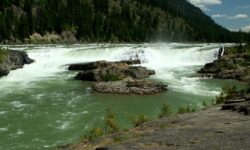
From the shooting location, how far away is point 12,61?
5491cm

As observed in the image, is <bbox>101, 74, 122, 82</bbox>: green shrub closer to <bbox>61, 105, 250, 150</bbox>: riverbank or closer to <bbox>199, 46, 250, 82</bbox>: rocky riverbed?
<bbox>199, 46, 250, 82</bbox>: rocky riverbed

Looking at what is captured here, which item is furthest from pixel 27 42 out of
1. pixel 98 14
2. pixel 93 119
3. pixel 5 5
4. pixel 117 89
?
pixel 93 119

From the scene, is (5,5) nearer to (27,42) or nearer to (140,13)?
(27,42)

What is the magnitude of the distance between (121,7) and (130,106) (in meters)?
136

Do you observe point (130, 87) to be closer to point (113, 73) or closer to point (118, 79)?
point (118, 79)

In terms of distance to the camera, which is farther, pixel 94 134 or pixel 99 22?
pixel 99 22

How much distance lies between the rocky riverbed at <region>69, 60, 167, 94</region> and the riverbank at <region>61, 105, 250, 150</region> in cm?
1875

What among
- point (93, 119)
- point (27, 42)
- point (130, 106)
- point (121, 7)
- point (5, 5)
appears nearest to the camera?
point (93, 119)

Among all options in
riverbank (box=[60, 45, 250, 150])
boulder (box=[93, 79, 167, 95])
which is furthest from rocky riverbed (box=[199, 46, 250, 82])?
riverbank (box=[60, 45, 250, 150])

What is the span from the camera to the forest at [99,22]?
117m

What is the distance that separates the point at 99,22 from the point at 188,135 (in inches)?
5014

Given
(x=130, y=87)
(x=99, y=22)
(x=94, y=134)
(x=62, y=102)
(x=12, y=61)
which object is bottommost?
(x=62, y=102)

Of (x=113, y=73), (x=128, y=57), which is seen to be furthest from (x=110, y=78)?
(x=128, y=57)

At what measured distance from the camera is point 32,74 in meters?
49.7
